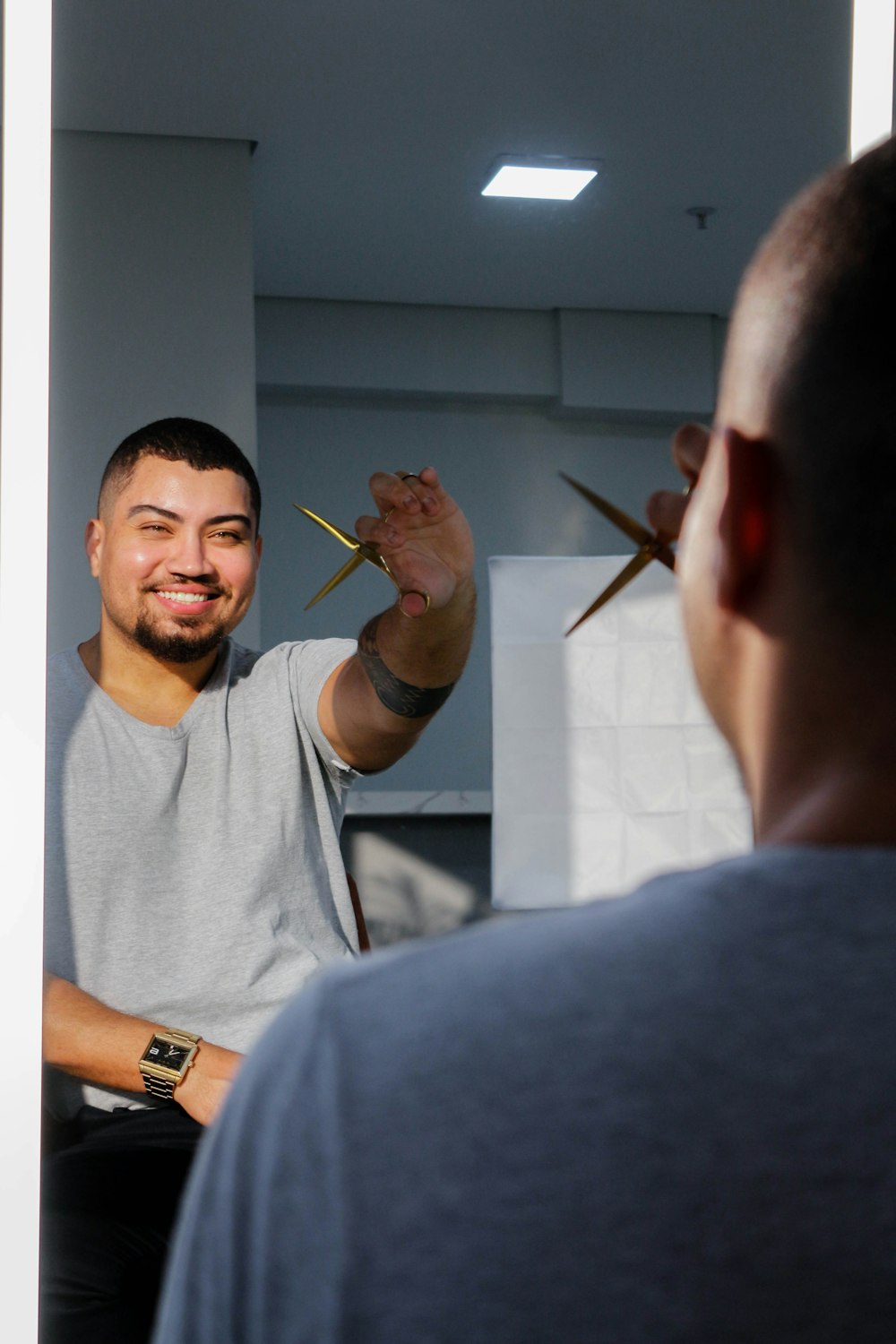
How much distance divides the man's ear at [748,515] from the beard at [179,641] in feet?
2.39

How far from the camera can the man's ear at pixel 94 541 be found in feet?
3.13

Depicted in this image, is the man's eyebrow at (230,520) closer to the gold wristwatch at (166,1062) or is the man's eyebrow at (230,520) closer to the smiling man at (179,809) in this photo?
the smiling man at (179,809)

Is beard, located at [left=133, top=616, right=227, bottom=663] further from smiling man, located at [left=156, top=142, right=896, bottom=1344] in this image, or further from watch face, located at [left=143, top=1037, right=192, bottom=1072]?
smiling man, located at [left=156, top=142, right=896, bottom=1344]

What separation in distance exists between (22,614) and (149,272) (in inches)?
30.6

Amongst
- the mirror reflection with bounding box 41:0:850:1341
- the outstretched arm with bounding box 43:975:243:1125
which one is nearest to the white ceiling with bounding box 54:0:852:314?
the mirror reflection with bounding box 41:0:850:1341

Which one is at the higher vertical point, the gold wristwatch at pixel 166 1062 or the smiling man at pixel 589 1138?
the smiling man at pixel 589 1138

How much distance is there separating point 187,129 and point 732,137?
0.59m

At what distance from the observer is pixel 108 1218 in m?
0.81

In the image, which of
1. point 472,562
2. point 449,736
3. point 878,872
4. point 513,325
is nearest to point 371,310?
point 513,325

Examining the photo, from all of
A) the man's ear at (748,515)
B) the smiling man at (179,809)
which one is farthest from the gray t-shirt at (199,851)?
the man's ear at (748,515)

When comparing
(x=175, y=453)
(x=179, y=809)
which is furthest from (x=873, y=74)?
(x=179, y=809)

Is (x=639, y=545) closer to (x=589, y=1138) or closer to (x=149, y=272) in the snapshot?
(x=589, y=1138)

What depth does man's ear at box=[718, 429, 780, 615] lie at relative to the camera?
268 mm

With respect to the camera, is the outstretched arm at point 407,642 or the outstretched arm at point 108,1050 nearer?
the outstretched arm at point 108,1050
